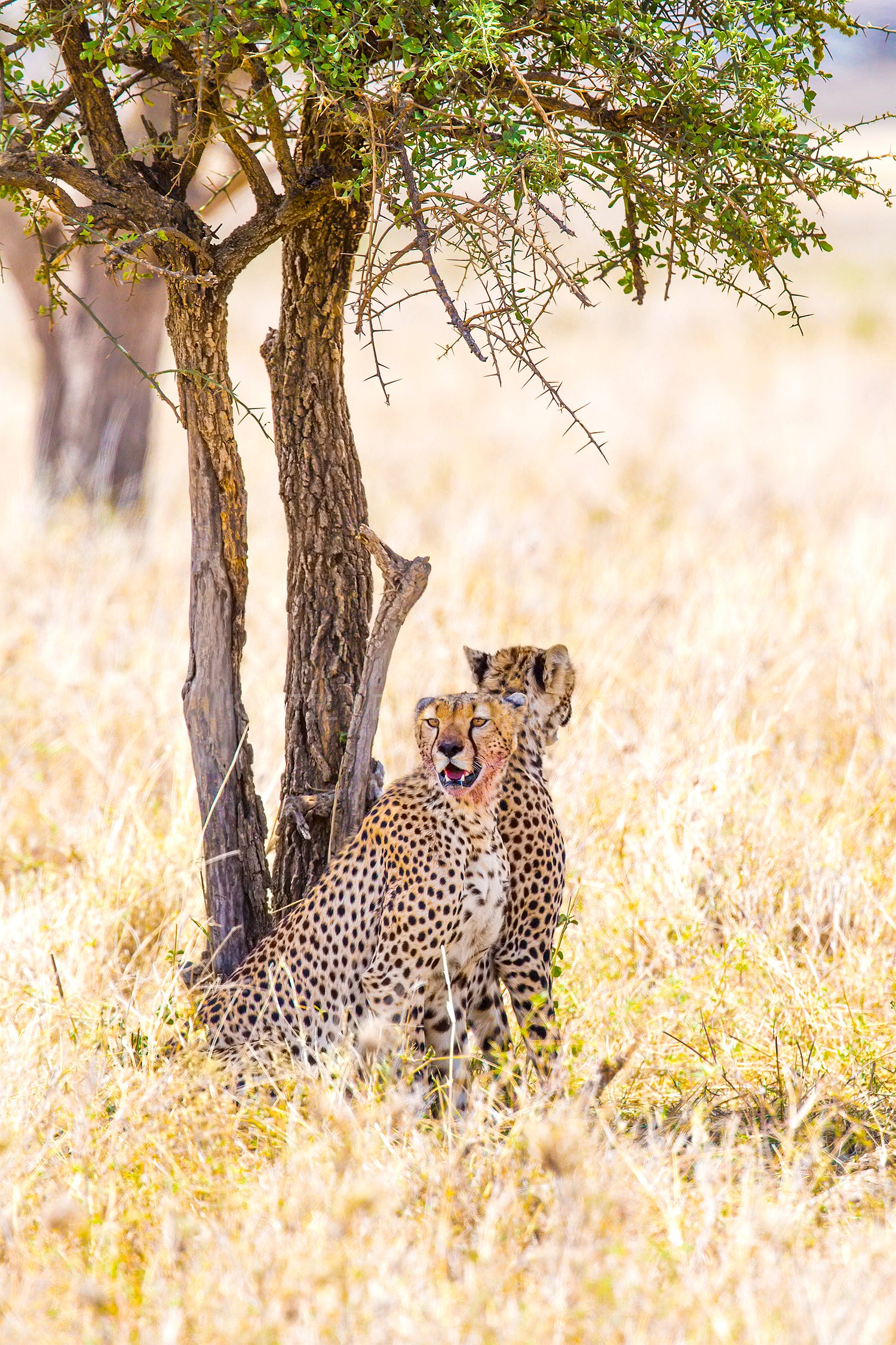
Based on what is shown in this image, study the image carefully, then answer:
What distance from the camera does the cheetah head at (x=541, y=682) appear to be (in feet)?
11.5

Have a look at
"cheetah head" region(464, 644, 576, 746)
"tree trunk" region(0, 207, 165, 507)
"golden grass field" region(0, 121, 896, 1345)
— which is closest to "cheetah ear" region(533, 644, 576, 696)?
"cheetah head" region(464, 644, 576, 746)

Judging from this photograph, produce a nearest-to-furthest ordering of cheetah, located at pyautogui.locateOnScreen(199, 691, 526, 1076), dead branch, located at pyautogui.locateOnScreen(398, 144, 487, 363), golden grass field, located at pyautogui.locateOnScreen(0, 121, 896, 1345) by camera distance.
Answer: golden grass field, located at pyautogui.locateOnScreen(0, 121, 896, 1345), dead branch, located at pyautogui.locateOnScreen(398, 144, 487, 363), cheetah, located at pyautogui.locateOnScreen(199, 691, 526, 1076)

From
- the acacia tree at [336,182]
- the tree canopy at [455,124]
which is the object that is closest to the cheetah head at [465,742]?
the acacia tree at [336,182]

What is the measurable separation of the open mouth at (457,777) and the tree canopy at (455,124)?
89 centimetres

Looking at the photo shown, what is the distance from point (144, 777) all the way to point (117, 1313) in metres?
2.72

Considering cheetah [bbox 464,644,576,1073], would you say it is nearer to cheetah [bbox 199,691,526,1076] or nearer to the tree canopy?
cheetah [bbox 199,691,526,1076]

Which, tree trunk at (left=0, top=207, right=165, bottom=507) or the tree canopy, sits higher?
tree trunk at (left=0, top=207, right=165, bottom=507)

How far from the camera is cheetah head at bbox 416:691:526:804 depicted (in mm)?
2939

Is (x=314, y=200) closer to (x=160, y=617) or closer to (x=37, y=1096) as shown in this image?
(x=37, y=1096)

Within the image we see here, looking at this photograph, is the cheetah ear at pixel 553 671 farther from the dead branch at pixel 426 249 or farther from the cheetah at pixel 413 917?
the dead branch at pixel 426 249

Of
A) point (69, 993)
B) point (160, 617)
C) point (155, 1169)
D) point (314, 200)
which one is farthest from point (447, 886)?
point (160, 617)

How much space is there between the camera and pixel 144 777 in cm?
459

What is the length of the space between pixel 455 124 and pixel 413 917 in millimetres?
1697

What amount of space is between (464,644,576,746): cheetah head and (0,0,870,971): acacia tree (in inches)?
15.3
